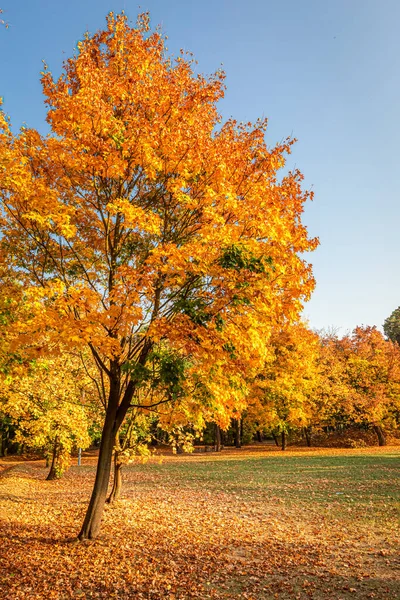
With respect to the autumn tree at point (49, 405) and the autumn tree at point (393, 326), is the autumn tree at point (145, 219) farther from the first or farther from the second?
the autumn tree at point (393, 326)

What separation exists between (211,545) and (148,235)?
7.99 meters

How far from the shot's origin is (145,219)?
8.36 m

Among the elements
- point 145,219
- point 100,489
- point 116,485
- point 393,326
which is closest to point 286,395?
point 116,485

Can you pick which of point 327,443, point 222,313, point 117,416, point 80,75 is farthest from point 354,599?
point 327,443

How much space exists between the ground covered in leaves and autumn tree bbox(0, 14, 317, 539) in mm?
1668

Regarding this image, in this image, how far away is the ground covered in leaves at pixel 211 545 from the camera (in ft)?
23.4

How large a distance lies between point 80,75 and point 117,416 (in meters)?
8.13

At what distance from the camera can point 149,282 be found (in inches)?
306

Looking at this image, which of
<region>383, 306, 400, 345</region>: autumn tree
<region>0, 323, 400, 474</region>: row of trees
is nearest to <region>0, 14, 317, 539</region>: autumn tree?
<region>0, 323, 400, 474</region>: row of trees

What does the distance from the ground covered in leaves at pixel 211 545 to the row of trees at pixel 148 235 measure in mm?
1644

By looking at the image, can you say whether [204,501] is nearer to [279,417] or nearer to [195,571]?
[195,571]

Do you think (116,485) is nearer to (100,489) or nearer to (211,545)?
(100,489)

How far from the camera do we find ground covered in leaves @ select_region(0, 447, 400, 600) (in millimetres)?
7129

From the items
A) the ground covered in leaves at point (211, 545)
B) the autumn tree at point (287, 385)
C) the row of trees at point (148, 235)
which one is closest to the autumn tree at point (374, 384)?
the autumn tree at point (287, 385)
